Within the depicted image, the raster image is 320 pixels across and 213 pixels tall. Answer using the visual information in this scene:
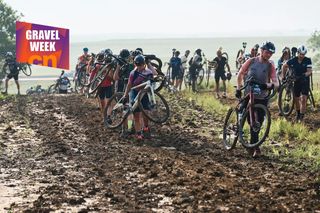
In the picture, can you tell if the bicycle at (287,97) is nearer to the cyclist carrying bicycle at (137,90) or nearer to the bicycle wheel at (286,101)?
the bicycle wheel at (286,101)

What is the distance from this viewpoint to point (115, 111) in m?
15.0

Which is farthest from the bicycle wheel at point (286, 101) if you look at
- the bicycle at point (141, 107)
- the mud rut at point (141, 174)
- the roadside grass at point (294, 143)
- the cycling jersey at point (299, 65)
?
the bicycle at point (141, 107)

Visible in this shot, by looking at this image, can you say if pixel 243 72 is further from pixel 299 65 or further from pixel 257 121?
pixel 299 65

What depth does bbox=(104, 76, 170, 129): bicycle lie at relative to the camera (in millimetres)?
13789

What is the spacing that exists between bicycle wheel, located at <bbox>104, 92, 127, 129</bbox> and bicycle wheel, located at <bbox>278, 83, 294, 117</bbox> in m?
5.36

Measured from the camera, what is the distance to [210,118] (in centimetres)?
1834

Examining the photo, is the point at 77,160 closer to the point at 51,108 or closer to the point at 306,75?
the point at 306,75

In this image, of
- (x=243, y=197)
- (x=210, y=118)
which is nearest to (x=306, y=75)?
(x=210, y=118)

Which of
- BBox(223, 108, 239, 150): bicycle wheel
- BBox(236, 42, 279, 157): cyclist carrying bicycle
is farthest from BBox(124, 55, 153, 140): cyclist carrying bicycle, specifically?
BBox(236, 42, 279, 157): cyclist carrying bicycle

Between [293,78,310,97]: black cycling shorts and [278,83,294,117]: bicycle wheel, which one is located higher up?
[293,78,310,97]: black cycling shorts

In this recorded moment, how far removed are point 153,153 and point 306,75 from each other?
6016mm

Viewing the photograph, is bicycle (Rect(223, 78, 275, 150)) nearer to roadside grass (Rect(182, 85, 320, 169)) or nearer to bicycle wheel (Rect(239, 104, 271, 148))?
bicycle wheel (Rect(239, 104, 271, 148))

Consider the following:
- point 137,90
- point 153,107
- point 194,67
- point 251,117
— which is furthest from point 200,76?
point 251,117

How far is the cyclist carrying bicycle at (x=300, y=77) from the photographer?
16141mm
